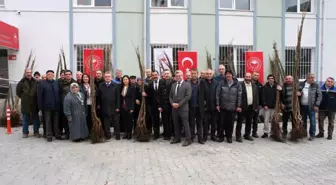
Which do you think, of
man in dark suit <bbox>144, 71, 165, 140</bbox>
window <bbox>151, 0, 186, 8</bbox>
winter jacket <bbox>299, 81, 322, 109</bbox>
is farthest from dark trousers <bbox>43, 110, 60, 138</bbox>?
winter jacket <bbox>299, 81, 322, 109</bbox>

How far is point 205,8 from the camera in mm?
11406

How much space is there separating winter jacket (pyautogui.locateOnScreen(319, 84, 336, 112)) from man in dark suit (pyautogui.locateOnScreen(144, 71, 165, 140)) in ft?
13.6

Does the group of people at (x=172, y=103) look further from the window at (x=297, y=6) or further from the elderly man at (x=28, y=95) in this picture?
the window at (x=297, y=6)

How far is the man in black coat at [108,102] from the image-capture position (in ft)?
23.6

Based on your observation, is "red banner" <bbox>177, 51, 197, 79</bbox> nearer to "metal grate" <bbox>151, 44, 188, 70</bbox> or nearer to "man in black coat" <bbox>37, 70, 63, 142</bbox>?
"metal grate" <bbox>151, 44, 188, 70</bbox>

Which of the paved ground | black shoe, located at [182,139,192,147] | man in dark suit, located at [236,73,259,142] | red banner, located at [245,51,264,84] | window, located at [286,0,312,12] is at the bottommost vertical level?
the paved ground

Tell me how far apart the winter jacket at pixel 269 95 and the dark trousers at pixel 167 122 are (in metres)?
2.42

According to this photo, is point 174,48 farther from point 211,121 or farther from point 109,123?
point 109,123

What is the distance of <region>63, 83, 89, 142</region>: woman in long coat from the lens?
702 cm

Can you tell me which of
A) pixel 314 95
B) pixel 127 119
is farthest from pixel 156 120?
pixel 314 95

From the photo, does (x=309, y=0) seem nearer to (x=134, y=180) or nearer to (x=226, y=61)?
(x=226, y=61)

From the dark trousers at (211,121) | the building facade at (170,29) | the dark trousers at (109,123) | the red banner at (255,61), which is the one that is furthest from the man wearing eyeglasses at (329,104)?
the dark trousers at (109,123)

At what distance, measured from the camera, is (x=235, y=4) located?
12023 millimetres

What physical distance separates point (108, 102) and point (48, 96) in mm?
1439
